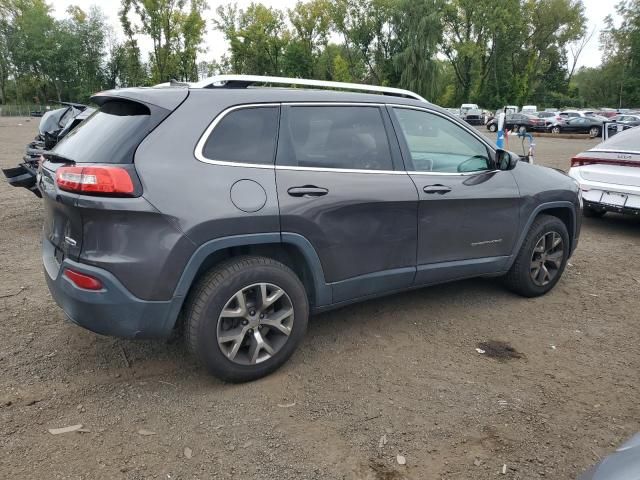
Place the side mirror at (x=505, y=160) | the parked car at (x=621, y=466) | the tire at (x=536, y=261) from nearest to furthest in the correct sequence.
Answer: the parked car at (x=621, y=466)
the side mirror at (x=505, y=160)
the tire at (x=536, y=261)

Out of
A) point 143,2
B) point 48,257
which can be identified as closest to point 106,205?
point 48,257

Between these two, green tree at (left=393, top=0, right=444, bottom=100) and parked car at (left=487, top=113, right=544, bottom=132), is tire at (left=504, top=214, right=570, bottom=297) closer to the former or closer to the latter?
parked car at (left=487, top=113, right=544, bottom=132)

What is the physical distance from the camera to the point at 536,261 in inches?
182

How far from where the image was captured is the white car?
6.57 m

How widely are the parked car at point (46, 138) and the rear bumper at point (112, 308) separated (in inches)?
168

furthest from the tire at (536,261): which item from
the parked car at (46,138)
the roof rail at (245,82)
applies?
the parked car at (46,138)

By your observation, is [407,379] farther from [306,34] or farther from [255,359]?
[306,34]

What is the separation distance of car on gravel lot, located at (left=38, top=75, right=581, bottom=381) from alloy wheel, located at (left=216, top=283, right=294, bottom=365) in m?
0.01

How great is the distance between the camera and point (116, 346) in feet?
11.9

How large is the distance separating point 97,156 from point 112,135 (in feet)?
0.51

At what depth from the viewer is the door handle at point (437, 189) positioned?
3742 millimetres

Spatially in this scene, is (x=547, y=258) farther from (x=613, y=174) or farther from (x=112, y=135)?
(x=112, y=135)

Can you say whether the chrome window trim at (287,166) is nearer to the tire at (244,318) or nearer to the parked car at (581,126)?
the tire at (244,318)

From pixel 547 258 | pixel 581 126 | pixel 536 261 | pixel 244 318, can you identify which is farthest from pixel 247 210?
pixel 581 126
